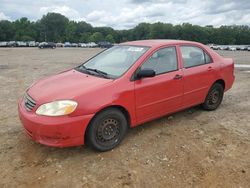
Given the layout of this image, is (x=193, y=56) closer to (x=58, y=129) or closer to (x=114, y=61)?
(x=114, y=61)

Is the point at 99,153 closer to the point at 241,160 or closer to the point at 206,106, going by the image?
the point at 241,160

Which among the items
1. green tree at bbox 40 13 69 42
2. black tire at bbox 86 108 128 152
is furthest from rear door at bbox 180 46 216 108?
green tree at bbox 40 13 69 42

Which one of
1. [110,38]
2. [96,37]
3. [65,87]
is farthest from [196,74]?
[96,37]

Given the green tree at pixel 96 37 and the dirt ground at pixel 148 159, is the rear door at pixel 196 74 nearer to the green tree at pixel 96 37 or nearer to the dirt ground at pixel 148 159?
the dirt ground at pixel 148 159

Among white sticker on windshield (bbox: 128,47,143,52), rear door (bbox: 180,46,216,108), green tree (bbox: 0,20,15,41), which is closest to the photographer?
white sticker on windshield (bbox: 128,47,143,52)

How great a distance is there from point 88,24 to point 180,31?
44.3 meters

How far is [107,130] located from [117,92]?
586mm

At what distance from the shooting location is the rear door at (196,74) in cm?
525

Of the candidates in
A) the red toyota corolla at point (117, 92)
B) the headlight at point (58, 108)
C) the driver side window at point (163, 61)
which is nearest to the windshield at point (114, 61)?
the red toyota corolla at point (117, 92)

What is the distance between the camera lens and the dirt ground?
3451 mm

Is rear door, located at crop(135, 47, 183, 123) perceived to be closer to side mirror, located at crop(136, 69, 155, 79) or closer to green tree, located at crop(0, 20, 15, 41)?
side mirror, located at crop(136, 69, 155, 79)

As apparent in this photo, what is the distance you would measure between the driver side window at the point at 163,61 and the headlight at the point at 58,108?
142cm

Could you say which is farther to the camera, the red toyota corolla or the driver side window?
the driver side window

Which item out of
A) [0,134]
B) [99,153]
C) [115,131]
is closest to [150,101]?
[115,131]
